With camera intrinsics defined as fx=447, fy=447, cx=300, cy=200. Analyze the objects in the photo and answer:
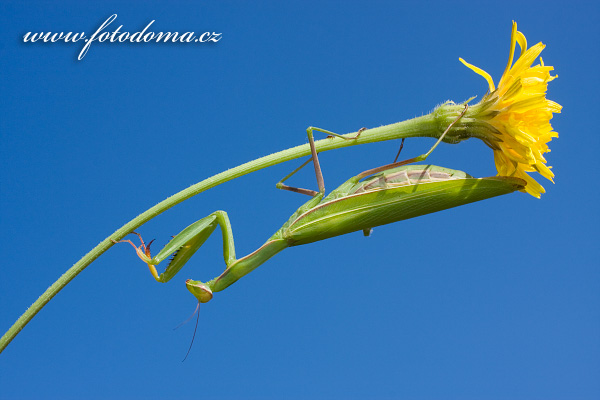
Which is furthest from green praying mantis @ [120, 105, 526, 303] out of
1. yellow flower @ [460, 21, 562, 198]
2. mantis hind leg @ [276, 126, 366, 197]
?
yellow flower @ [460, 21, 562, 198]

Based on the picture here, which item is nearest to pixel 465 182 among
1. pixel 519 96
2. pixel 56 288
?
pixel 519 96

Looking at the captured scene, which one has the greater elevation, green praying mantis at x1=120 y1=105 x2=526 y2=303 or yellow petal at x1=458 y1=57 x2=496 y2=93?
yellow petal at x1=458 y1=57 x2=496 y2=93

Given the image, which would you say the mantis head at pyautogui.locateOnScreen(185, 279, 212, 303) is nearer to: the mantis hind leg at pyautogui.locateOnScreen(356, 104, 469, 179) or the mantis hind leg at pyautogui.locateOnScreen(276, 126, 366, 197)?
the mantis hind leg at pyautogui.locateOnScreen(276, 126, 366, 197)

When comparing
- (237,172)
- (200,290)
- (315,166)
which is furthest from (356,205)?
(200,290)

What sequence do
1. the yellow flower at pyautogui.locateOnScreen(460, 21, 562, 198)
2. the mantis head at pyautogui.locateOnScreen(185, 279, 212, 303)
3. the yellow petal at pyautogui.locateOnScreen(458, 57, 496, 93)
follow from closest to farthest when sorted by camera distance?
the yellow flower at pyautogui.locateOnScreen(460, 21, 562, 198), the yellow petal at pyautogui.locateOnScreen(458, 57, 496, 93), the mantis head at pyautogui.locateOnScreen(185, 279, 212, 303)

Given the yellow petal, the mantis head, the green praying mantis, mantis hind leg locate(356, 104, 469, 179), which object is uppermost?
the yellow petal

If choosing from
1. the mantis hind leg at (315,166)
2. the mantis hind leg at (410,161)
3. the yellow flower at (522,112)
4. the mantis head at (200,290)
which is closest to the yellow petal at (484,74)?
the yellow flower at (522,112)

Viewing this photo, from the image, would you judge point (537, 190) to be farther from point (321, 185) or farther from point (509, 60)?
point (321, 185)
